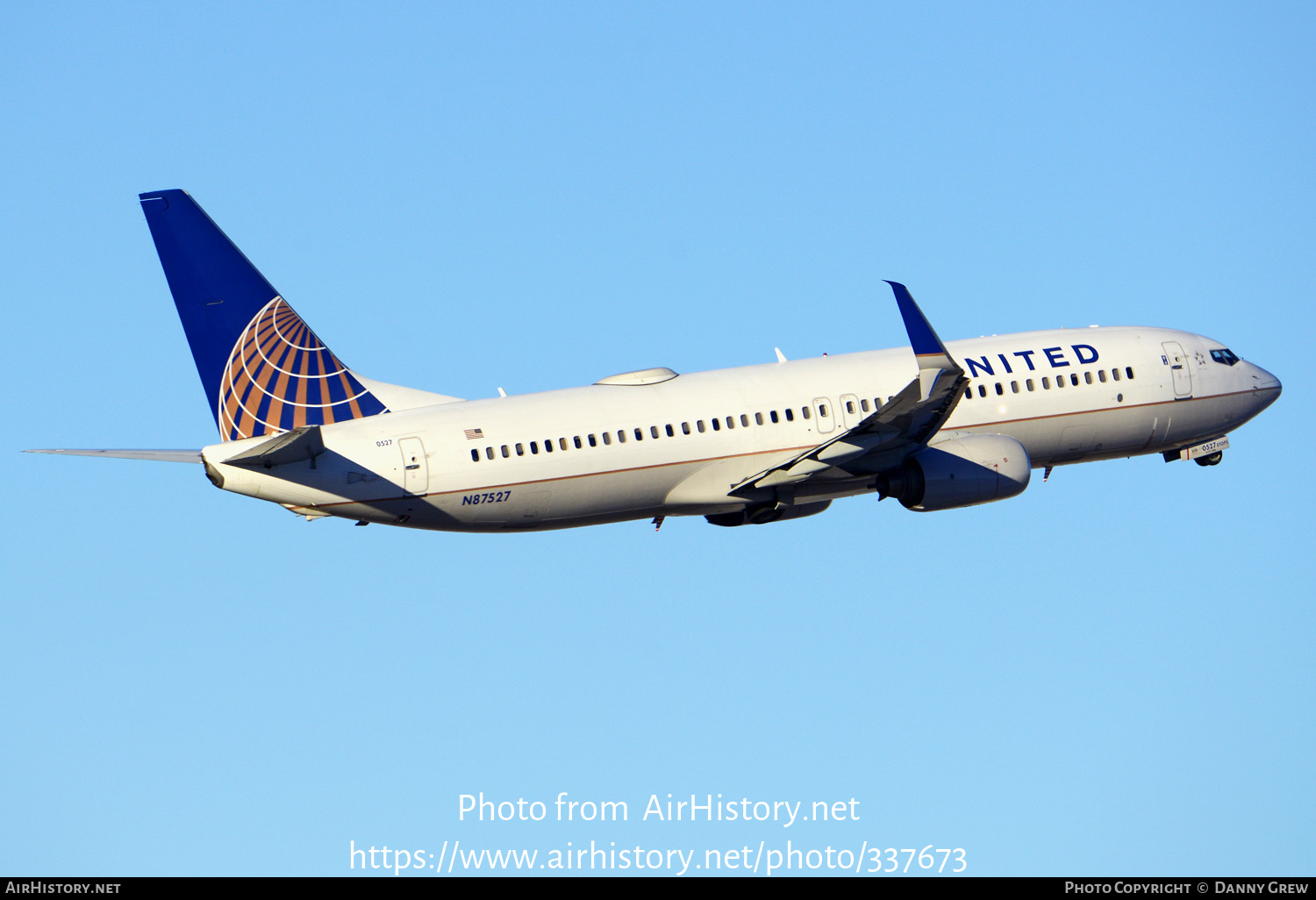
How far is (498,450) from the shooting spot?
4122cm

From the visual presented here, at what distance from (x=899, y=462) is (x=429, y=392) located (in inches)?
471

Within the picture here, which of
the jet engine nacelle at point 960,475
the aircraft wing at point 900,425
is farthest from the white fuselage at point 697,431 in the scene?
the jet engine nacelle at point 960,475

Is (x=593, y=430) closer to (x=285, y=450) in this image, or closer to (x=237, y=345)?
(x=285, y=450)

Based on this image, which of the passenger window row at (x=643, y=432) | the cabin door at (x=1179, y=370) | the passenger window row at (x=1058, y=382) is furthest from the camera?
the cabin door at (x=1179, y=370)

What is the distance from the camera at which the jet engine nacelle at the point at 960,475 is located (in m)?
43.4

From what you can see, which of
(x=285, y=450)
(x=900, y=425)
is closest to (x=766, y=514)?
(x=900, y=425)

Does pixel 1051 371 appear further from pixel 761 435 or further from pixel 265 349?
pixel 265 349

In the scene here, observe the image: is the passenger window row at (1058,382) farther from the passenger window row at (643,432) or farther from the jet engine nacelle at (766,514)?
the jet engine nacelle at (766,514)

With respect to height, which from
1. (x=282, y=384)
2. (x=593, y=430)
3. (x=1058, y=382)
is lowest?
(x=593, y=430)

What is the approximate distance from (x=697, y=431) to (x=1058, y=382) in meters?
10.4

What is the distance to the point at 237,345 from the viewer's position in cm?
4184

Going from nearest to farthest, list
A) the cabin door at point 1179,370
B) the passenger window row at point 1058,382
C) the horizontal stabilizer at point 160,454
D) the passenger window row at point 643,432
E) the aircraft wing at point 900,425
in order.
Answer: the horizontal stabilizer at point 160,454
the aircraft wing at point 900,425
the passenger window row at point 643,432
the passenger window row at point 1058,382
the cabin door at point 1179,370

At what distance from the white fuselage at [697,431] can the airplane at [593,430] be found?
0.05 metres

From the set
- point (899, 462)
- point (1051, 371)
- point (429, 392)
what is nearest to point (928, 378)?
point (899, 462)
